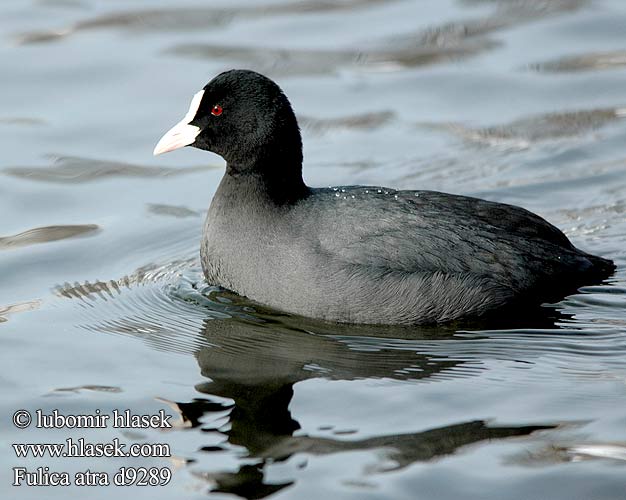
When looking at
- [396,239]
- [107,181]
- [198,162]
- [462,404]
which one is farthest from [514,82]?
[462,404]

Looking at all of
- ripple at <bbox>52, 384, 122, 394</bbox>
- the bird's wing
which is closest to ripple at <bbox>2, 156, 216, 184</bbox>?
the bird's wing

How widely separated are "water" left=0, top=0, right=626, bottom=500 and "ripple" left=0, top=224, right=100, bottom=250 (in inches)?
0.6

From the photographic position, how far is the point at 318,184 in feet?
27.8

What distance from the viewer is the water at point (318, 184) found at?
5.05m

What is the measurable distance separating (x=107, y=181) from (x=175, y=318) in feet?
7.10

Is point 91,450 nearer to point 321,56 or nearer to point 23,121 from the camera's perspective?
point 23,121

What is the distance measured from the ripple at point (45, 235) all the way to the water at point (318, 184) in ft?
0.05

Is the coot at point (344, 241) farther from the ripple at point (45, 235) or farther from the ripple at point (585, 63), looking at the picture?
the ripple at point (585, 63)

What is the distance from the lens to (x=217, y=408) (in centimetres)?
544

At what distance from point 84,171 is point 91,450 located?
378cm

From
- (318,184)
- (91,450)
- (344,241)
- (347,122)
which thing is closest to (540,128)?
(347,122)

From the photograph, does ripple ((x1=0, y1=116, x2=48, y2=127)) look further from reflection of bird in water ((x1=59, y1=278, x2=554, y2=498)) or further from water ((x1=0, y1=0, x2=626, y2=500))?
reflection of bird in water ((x1=59, y1=278, x2=554, y2=498))

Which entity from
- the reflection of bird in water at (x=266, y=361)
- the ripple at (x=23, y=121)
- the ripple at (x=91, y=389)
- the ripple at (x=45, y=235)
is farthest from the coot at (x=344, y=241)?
the ripple at (x=23, y=121)

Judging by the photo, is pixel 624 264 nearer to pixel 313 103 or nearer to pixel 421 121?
pixel 421 121
